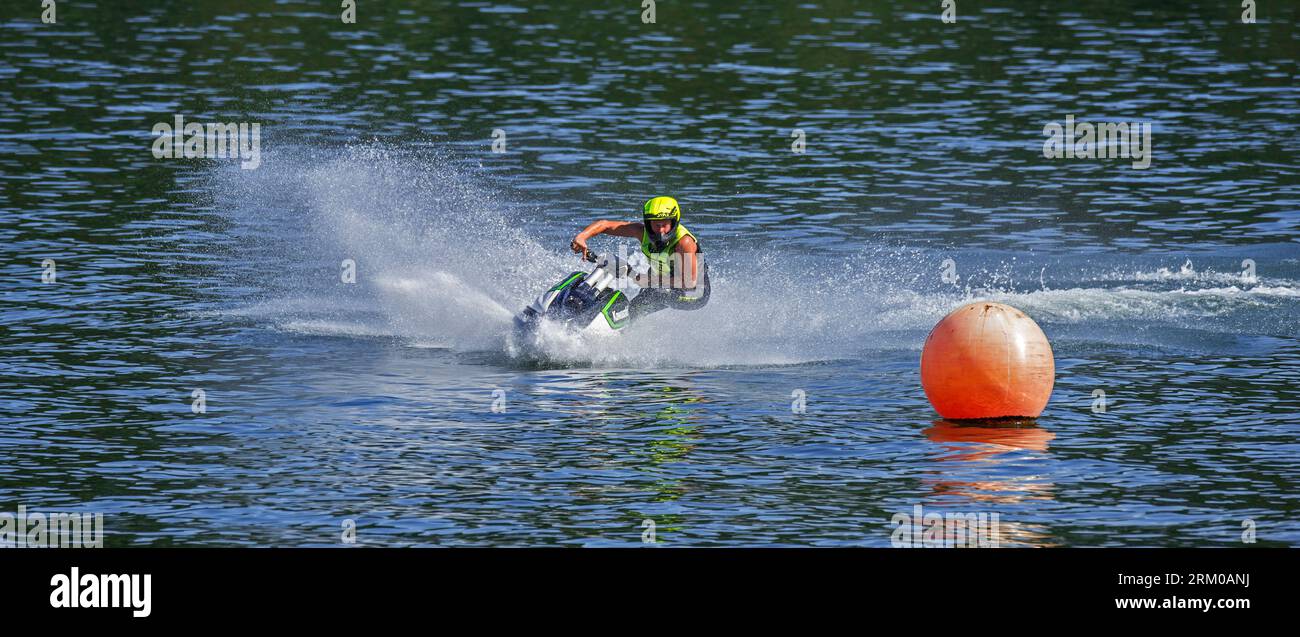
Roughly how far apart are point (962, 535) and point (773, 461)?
9.76ft

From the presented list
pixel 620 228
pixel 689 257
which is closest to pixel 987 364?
pixel 689 257

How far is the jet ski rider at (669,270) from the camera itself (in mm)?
23969

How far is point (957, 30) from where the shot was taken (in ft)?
182

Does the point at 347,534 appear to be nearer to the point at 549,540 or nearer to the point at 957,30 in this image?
the point at 549,540

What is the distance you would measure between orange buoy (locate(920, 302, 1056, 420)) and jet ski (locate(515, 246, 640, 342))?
16.4 ft

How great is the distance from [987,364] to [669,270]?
579 cm

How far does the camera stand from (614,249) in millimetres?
31375

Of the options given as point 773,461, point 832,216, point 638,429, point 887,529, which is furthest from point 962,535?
point 832,216

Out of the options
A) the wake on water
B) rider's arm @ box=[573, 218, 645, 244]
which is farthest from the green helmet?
the wake on water

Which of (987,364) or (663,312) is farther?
(663,312)

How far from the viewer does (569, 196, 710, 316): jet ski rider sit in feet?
78.6

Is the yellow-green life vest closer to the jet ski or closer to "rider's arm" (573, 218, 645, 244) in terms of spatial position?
"rider's arm" (573, 218, 645, 244)

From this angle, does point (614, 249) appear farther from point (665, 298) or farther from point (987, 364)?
point (987, 364)

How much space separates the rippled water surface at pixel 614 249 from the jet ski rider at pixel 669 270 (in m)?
0.54
